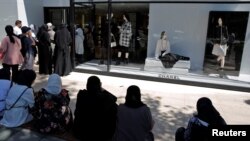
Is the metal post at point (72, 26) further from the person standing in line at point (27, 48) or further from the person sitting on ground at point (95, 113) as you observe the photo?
the person sitting on ground at point (95, 113)

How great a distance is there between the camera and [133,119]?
2.96m

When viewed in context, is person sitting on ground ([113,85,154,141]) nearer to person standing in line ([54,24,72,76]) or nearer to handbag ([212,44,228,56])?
person standing in line ([54,24,72,76])

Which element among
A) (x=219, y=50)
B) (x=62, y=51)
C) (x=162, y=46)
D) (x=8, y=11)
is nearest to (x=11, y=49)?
(x=62, y=51)

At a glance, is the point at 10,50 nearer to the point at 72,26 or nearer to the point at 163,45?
the point at 72,26

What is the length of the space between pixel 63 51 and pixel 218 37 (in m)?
4.89

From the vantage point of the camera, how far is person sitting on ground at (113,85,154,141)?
9.71ft

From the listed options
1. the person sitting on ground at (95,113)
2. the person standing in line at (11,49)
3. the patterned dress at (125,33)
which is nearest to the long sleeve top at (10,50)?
the person standing in line at (11,49)

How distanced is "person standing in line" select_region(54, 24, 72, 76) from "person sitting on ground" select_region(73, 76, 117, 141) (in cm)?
442

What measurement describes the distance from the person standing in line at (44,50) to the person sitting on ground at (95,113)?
15.3 feet

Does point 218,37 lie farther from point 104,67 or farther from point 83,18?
point 83,18

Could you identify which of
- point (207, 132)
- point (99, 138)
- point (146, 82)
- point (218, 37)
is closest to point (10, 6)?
point (146, 82)

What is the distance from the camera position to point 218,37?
806cm

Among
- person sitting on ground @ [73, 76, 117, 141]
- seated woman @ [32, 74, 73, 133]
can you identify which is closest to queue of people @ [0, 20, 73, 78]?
seated woman @ [32, 74, 73, 133]

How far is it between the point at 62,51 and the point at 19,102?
4103mm
